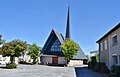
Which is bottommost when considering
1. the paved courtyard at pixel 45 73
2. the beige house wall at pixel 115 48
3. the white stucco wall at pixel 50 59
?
the paved courtyard at pixel 45 73

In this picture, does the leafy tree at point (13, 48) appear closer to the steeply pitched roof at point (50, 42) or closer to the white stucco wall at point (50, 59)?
the white stucco wall at point (50, 59)

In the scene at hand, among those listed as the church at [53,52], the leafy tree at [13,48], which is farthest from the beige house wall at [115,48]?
the church at [53,52]

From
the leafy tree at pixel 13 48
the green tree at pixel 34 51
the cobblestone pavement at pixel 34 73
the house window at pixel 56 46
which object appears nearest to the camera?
the cobblestone pavement at pixel 34 73

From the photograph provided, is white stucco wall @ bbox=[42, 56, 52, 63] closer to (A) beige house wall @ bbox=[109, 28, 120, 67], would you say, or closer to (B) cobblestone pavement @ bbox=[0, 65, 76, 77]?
(B) cobblestone pavement @ bbox=[0, 65, 76, 77]

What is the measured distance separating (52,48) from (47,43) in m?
1.95

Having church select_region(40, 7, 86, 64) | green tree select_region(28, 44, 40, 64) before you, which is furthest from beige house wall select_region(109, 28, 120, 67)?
green tree select_region(28, 44, 40, 64)

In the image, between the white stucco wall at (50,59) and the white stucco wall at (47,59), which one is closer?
the white stucco wall at (50,59)

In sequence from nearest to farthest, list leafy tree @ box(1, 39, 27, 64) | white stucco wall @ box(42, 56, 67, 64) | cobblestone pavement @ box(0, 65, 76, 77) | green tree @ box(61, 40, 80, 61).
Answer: cobblestone pavement @ box(0, 65, 76, 77) < leafy tree @ box(1, 39, 27, 64) < green tree @ box(61, 40, 80, 61) < white stucco wall @ box(42, 56, 67, 64)

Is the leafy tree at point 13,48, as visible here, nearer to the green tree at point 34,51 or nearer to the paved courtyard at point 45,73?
the paved courtyard at point 45,73

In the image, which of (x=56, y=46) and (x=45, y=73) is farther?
(x=56, y=46)

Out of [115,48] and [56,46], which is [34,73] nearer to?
[115,48]

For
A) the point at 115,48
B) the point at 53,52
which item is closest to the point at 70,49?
the point at 53,52

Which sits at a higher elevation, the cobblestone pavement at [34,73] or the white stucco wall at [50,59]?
the white stucco wall at [50,59]

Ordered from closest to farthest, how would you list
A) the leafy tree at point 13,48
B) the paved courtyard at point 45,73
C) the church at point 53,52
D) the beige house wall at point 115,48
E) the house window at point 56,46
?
1. the beige house wall at point 115,48
2. the paved courtyard at point 45,73
3. the leafy tree at point 13,48
4. the church at point 53,52
5. the house window at point 56,46
